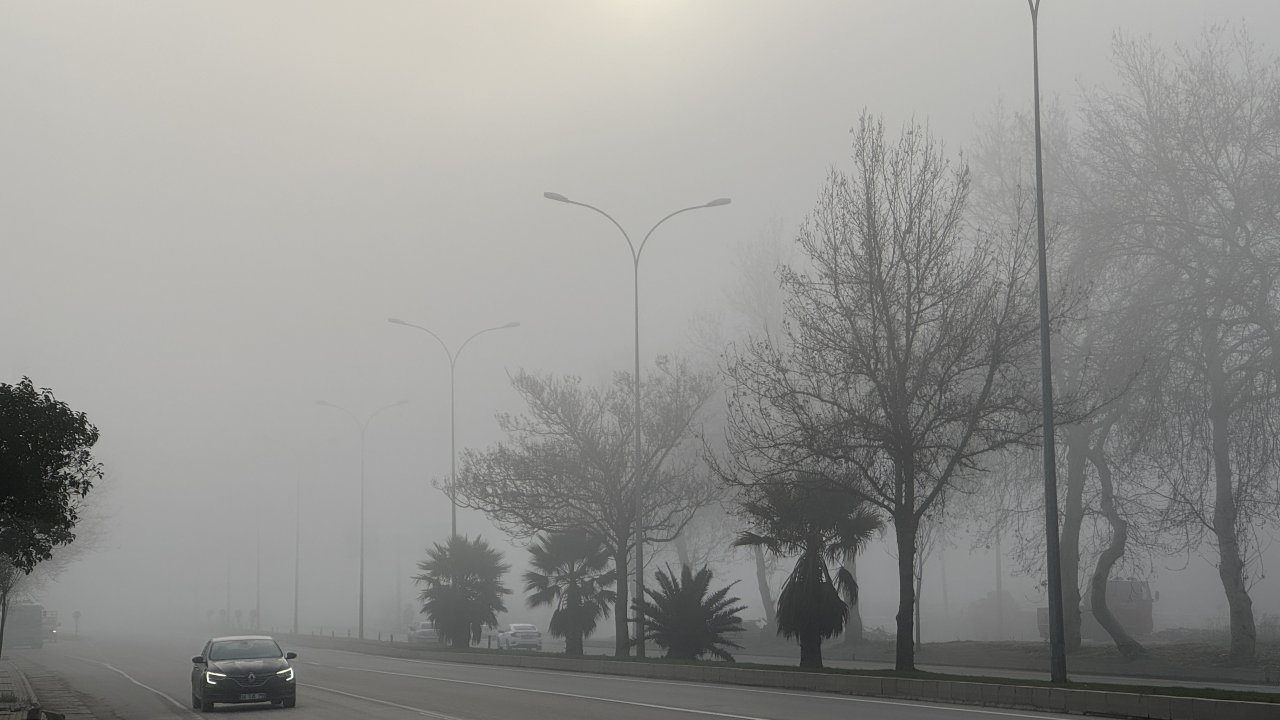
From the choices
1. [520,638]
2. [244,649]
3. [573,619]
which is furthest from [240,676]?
[520,638]

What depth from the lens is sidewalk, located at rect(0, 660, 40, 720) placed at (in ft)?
65.9

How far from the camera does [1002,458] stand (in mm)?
36594

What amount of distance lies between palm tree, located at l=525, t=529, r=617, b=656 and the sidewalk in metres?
16.0

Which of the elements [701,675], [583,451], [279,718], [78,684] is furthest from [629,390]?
[279,718]

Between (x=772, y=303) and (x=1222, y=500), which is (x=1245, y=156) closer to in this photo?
(x=1222, y=500)

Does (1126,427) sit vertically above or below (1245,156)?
below

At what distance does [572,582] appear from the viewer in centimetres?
4297

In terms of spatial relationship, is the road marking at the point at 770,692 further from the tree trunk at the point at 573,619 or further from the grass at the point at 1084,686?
the tree trunk at the point at 573,619

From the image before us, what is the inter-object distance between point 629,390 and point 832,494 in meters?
15.4

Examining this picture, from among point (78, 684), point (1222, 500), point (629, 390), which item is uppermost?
point (629, 390)

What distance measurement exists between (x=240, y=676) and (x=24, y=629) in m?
71.3

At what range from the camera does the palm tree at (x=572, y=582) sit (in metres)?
42.0

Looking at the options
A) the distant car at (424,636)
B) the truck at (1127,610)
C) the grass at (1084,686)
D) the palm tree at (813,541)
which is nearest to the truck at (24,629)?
the distant car at (424,636)

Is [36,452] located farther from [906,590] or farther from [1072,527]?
[1072,527]
